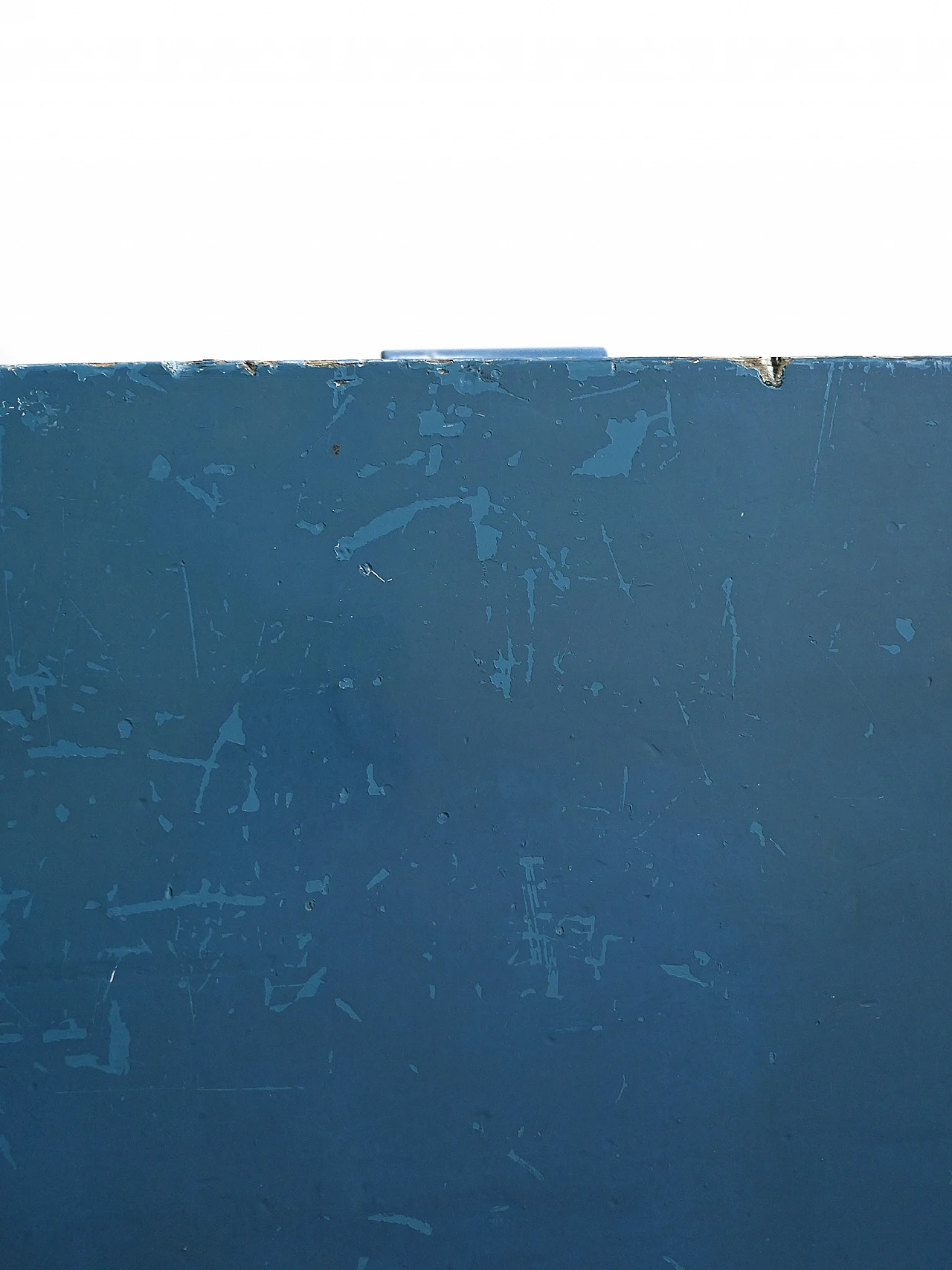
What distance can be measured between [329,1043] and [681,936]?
50cm

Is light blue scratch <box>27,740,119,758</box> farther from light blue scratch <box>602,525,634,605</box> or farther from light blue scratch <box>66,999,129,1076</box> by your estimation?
light blue scratch <box>602,525,634,605</box>

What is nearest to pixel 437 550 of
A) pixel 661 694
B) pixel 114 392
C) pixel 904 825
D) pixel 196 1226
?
pixel 661 694

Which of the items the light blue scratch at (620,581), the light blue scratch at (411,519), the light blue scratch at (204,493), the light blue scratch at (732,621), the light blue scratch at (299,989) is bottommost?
the light blue scratch at (299,989)

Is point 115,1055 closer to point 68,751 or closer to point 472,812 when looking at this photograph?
point 68,751

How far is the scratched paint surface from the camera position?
3.82 feet

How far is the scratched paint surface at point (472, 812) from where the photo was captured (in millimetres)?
1163

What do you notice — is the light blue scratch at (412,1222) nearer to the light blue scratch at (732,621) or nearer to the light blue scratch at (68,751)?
the light blue scratch at (68,751)

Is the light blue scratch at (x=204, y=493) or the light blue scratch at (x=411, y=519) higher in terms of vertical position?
the light blue scratch at (x=204, y=493)

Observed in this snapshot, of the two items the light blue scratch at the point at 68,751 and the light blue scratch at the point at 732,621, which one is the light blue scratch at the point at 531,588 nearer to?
the light blue scratch at the point at 732,621

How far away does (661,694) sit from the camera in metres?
1.19

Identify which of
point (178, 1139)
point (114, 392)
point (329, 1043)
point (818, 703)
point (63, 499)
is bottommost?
point (178, 1139)

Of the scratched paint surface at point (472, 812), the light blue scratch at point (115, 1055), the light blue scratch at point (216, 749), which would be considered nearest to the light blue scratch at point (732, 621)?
the scratched paint surface at point (472, 812)

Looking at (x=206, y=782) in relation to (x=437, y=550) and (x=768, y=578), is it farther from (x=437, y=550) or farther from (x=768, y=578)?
(x=768, y=578)

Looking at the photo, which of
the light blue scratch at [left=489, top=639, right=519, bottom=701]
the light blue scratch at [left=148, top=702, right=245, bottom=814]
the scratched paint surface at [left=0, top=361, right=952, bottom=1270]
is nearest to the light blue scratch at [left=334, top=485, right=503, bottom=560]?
the scratched paint surface at [left=0, top=361, right=952, bottom=1270]
